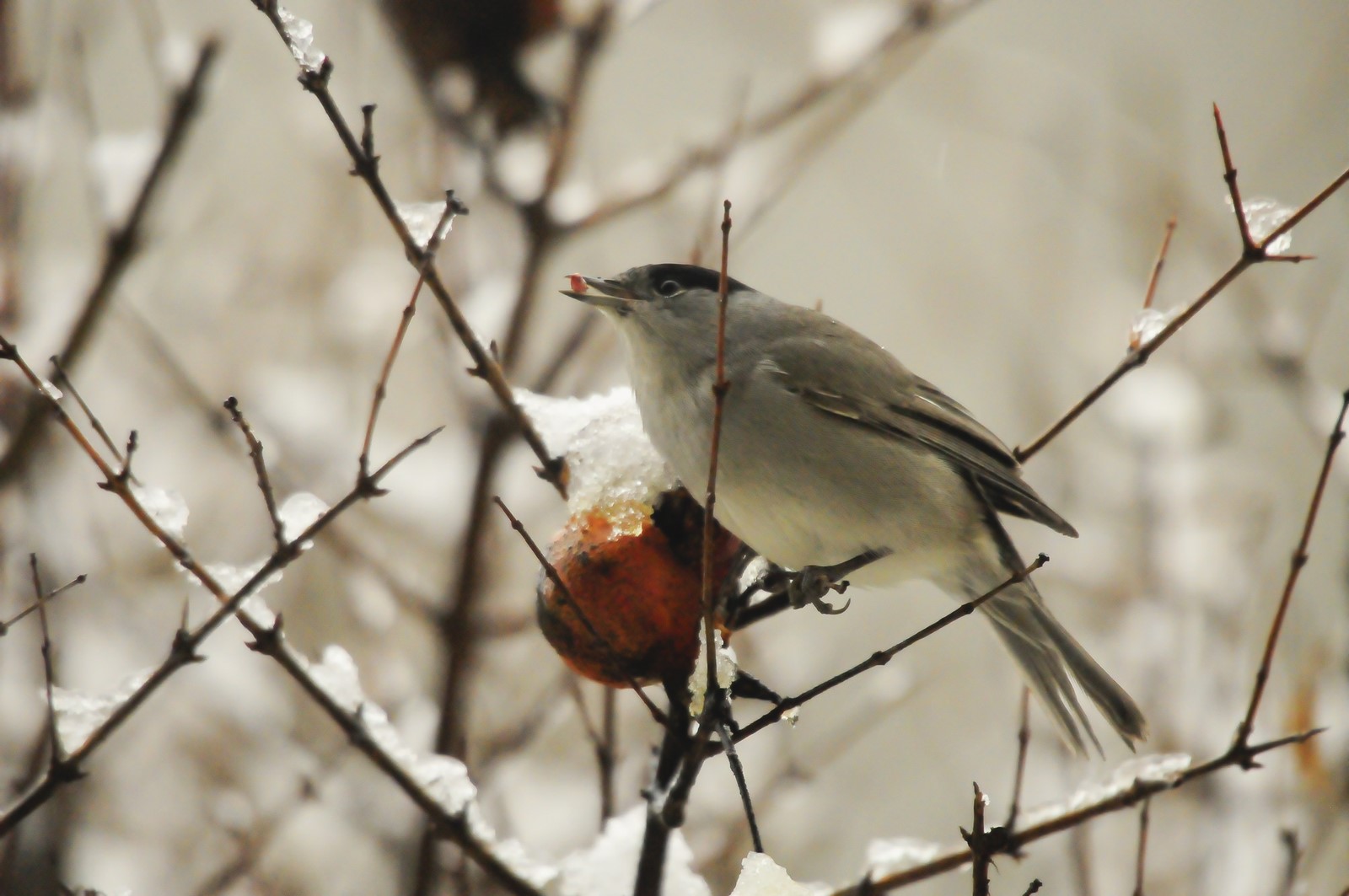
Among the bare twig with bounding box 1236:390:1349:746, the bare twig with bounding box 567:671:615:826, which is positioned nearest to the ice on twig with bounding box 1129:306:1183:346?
the bare twig with bounding box 1236:390:1349:746

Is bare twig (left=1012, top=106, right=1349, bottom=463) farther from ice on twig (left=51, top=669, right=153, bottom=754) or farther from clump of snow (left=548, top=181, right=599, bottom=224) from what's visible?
ice on twig (left=51, top=669, right=153, bottom=754)

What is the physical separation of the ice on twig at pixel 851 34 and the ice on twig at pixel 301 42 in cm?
219

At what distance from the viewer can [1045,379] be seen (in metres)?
5.26

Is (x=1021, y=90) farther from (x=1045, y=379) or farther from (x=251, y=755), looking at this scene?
(x=251, y=755)

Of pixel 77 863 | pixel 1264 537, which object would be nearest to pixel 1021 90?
pixel 1264 537

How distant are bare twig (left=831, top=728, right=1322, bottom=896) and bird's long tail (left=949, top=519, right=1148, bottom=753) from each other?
1.03m

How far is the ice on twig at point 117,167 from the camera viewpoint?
2.89 m

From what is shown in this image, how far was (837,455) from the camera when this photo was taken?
3.00 meters

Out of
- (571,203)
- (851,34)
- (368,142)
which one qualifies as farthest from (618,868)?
(851,34)

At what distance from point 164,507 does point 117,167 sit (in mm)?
1724

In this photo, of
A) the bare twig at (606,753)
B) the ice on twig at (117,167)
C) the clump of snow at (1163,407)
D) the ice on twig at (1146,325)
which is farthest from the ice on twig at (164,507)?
the clump of snow at (1163,407)

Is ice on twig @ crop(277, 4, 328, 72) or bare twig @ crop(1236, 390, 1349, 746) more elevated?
ice on twig @ crop(277, 4, 328, 72)

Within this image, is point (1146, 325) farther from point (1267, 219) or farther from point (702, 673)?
point (702, 673)

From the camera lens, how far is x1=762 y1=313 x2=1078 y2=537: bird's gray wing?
3.15 metres
